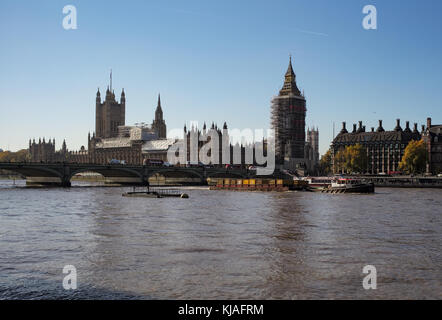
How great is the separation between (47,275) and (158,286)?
4.88 m

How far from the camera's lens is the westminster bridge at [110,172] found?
97438mm

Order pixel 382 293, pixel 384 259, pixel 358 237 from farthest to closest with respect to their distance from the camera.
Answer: pixel 358 237
pixel 384 259
pixel 382 293

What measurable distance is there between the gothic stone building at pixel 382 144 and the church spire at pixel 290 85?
85.1 feet

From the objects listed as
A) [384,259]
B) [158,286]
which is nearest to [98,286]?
[158,286]

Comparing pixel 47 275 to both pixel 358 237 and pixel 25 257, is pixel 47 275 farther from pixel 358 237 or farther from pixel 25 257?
pixel 358 237

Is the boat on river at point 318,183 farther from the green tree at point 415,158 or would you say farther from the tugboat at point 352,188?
the green tree at point 415,158

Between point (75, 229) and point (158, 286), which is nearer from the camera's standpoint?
point (158, 286)

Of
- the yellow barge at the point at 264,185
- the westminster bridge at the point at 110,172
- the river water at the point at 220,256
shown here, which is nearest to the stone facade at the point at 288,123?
the westminster bridge at the point at 110,172

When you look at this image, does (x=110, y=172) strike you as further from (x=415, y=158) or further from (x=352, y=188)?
(x=415, y=158)

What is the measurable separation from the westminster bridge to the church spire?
1971 inches

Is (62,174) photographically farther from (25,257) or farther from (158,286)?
(158,286)

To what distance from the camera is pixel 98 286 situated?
18.4m

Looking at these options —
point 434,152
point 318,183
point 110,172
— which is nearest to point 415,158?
point 434,152

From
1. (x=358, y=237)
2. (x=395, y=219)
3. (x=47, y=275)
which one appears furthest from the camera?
(x=395, y=219)
